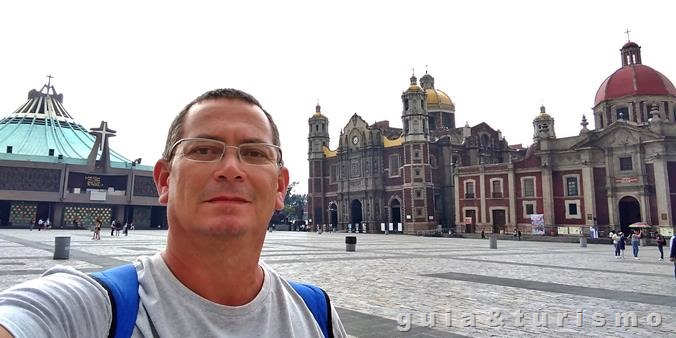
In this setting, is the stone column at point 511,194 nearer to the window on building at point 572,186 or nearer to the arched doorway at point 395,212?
the window on building at point 572,186

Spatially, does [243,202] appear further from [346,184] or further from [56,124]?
[56,124]

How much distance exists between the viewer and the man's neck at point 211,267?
154cm

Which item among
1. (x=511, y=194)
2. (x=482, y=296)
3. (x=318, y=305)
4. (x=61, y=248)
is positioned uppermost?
(x=511, y=194)

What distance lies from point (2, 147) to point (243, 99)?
73.2 m

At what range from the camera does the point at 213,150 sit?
1.66 m

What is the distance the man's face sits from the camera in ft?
5.03

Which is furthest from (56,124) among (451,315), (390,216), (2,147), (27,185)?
(451,315)

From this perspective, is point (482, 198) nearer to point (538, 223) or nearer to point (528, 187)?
point (528, 187)

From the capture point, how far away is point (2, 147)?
59.4 metres

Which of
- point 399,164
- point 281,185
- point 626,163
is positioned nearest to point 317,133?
point 399,164

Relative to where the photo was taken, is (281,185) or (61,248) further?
(61,248)

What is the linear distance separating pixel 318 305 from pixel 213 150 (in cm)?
79

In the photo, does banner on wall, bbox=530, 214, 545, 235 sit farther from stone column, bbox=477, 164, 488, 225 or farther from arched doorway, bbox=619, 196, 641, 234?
arched doorway, bbox=619, 196, 641, 234

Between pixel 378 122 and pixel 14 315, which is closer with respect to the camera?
pixel 14 315
